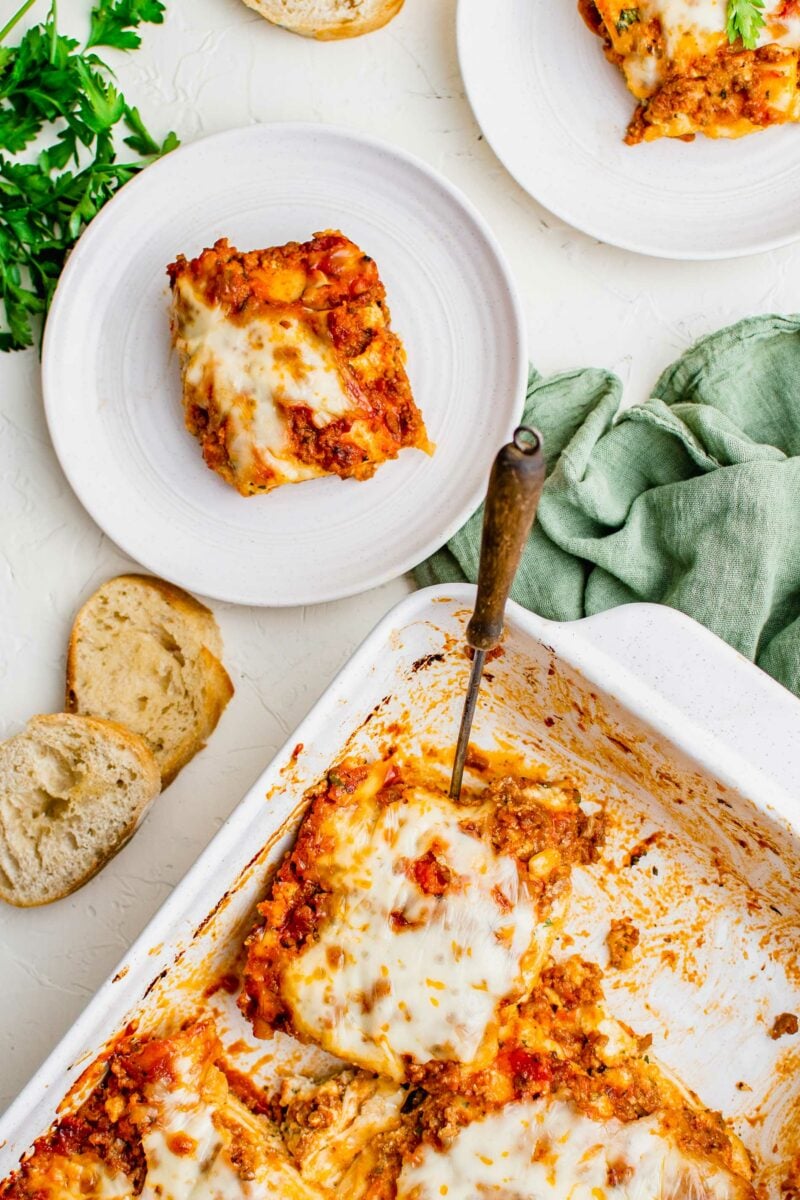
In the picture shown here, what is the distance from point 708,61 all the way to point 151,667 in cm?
192

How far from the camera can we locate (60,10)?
299 centimetres

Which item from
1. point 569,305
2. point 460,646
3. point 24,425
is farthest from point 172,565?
point 569,305

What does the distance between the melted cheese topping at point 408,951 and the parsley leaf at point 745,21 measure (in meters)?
1.87

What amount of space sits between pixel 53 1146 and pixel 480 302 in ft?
6.90

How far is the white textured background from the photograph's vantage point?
296 cm

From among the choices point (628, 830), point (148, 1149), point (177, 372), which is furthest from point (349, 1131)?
point (177, 372)

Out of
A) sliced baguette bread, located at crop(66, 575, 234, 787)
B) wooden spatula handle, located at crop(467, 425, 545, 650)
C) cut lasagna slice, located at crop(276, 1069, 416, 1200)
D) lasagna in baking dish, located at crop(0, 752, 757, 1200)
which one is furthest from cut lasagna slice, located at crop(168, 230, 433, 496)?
cut lasagna slice, located at crop(276, 1069, 416, 1200)

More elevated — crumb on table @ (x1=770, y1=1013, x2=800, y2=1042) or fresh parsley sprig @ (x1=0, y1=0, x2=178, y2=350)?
fresh parsley sprig @ (x1=0, y1=0, x2=178, y2=350)

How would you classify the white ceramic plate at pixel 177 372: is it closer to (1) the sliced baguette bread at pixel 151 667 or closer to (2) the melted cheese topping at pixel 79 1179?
(1) the sliced baguette bread at pixel 151 667

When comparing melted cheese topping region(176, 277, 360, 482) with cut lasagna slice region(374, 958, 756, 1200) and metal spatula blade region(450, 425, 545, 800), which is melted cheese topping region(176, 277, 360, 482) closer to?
metal spatula blade region(450, 425, 545, 800)

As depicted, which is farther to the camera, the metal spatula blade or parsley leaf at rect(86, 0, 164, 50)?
parsley leaf at rect(86, 0, 164, 50)

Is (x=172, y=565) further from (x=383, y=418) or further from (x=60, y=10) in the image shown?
(x=60, y=10)

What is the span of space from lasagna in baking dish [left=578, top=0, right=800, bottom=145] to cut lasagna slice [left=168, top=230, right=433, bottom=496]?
0.80 meters

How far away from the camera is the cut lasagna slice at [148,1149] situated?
2492 millimetres
